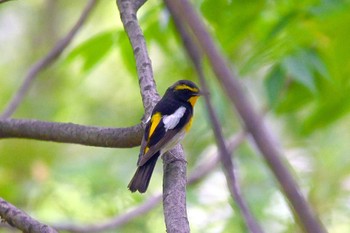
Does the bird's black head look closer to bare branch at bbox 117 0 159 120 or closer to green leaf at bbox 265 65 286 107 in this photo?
green leaf at bbox 265 65 286 107

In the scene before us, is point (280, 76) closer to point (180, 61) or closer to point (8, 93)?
point (180, 61)

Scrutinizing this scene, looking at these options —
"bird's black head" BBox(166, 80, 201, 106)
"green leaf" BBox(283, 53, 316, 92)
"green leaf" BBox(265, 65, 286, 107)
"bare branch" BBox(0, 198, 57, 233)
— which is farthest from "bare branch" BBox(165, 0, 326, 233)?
"bird's black head" BBox(166, 80, 201, 106)

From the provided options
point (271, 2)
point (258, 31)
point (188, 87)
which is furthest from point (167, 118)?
point (258, 31)

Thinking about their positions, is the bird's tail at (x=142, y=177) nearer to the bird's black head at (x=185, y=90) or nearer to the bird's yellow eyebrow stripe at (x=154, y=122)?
the bird's yellow eyebrow stripe at (x=154, y=122)

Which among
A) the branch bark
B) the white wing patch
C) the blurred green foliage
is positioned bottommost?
the branch bark

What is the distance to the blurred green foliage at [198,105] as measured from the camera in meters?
3.44

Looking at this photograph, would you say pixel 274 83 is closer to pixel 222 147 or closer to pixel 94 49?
pixel 94 49

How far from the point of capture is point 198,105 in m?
4.54

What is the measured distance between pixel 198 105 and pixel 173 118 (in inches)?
43.9

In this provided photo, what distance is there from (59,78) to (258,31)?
342cm

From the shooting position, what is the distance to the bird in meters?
2.90

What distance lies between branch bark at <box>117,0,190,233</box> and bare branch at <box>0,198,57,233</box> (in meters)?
0.42

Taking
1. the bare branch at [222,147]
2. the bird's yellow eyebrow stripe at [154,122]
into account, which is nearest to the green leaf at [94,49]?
the bird's yellow eyebrow stripe at [154,122]

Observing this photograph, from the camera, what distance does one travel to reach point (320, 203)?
4965mm
